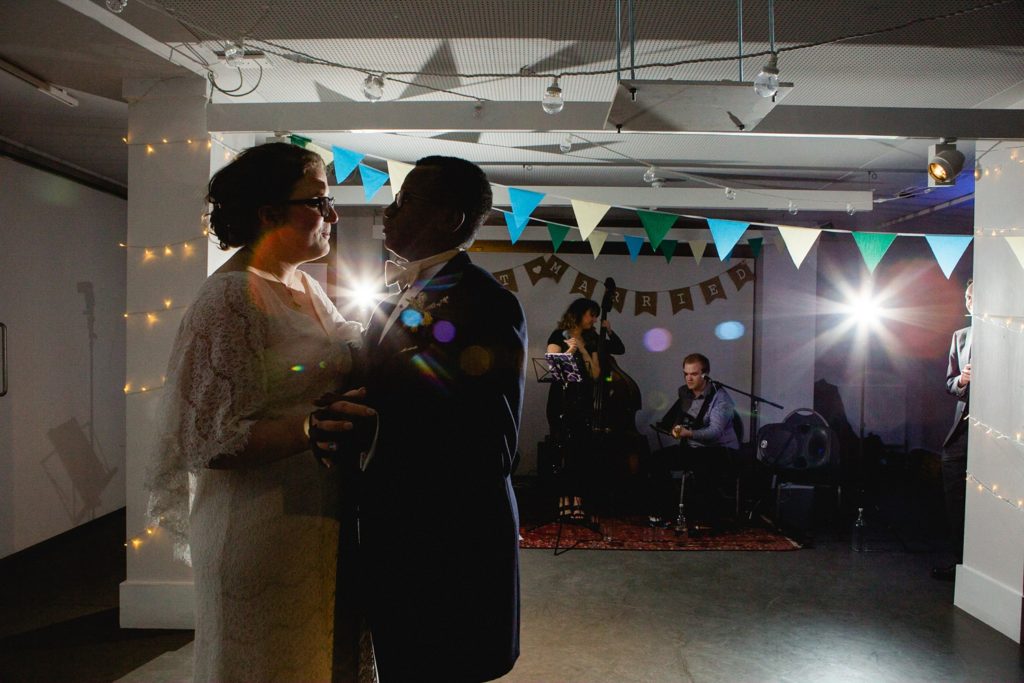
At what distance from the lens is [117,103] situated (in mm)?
3531

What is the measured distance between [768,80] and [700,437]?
3.53m

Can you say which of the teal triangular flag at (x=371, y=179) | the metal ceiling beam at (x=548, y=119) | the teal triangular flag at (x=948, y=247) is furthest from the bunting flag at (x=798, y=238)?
the teal triangular flag at (x=371, y=179)

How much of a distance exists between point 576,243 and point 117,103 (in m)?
4.47

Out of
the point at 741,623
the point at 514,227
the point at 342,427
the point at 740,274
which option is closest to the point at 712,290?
the point at 740,274

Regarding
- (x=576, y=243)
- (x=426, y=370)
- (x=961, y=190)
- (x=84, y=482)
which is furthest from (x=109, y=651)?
(x=961, y=190)

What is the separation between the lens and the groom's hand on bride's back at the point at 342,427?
1.12m

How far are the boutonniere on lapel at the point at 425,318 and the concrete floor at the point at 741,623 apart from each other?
2185 millimetres

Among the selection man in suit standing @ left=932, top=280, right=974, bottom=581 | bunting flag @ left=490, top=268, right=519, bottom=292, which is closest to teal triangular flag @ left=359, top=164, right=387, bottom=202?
man in suit standing @ left=932, top=280, right=974, bottom=581

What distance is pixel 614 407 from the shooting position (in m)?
5.61

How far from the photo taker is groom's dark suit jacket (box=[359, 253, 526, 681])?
114 centimetres

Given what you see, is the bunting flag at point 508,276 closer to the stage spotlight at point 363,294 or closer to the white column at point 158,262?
the stage spotlight at point 363,294

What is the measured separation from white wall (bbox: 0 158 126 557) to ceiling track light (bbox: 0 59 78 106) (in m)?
1.21

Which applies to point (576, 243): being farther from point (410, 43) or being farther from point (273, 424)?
point (273, 424)

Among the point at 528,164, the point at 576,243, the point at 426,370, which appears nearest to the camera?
the point at 426,370
